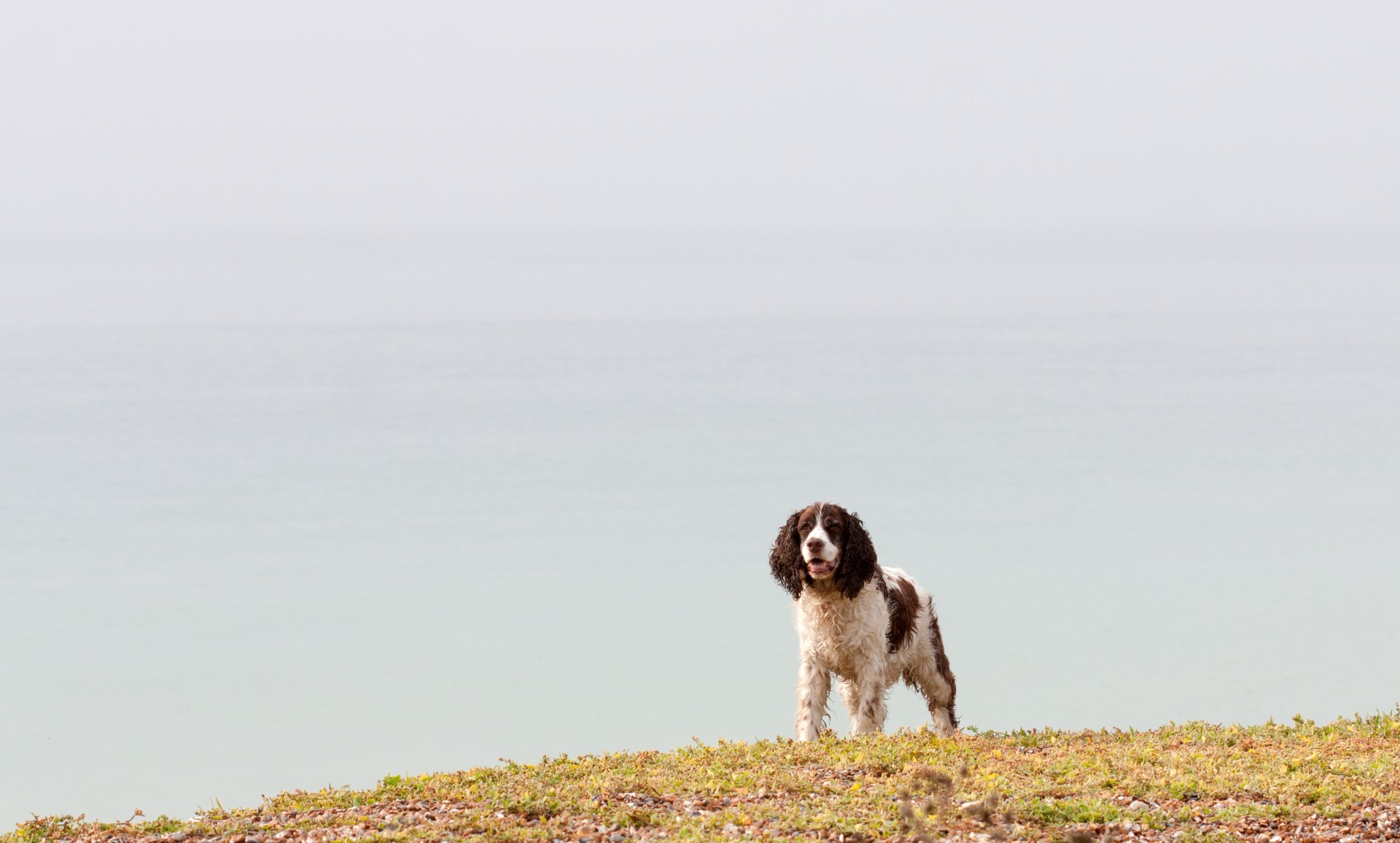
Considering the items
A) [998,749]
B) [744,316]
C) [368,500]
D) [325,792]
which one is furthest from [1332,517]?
[744,316]

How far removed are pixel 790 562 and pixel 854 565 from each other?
544 mm

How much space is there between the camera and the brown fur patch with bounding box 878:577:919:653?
12.3 metres

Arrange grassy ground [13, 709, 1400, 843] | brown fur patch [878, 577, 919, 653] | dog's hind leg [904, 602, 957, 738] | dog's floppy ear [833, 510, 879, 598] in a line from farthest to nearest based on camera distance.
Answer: dog's hind leg [904, 602, 957, 738], brown fur patch [878, 577, 919, 653], dog's floppy ear [833, 510, 879, 598], grassy ground [13, 709, 1400, 843]

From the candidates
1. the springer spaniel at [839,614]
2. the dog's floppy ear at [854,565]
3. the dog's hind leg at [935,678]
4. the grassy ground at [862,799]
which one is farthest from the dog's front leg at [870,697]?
the grassy ground at [862,799]

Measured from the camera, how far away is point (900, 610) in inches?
489

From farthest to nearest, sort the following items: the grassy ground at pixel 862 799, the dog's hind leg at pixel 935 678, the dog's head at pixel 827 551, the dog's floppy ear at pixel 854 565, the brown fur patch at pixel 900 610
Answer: the dog's hind leg at pixel 935 678 < the brown fur patch at pixel 900 610 < the dog's floppy ear at pixel 854 565 < the dog's head at pixel 827 551 < the grassy ground at pixel 862 799

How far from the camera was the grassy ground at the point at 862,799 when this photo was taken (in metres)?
7.82

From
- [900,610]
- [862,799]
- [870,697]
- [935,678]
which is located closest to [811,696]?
[870,697]

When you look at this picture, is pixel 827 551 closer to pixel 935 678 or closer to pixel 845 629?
pixel 845 629

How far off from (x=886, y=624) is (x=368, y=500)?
31.1m

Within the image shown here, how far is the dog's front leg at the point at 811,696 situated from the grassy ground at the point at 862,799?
1866 mm

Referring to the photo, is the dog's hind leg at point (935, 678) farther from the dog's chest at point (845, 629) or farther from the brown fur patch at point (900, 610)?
the dog's chest at point (845, 629)

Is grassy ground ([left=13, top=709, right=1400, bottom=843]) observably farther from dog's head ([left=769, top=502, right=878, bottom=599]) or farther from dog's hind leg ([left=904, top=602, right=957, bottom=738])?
dog's hind leg ([left=904, top=602, right=957, bottom=738])

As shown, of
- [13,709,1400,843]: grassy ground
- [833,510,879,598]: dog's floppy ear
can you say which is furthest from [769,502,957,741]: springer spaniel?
[13,709,1400,843]: grassy ground
